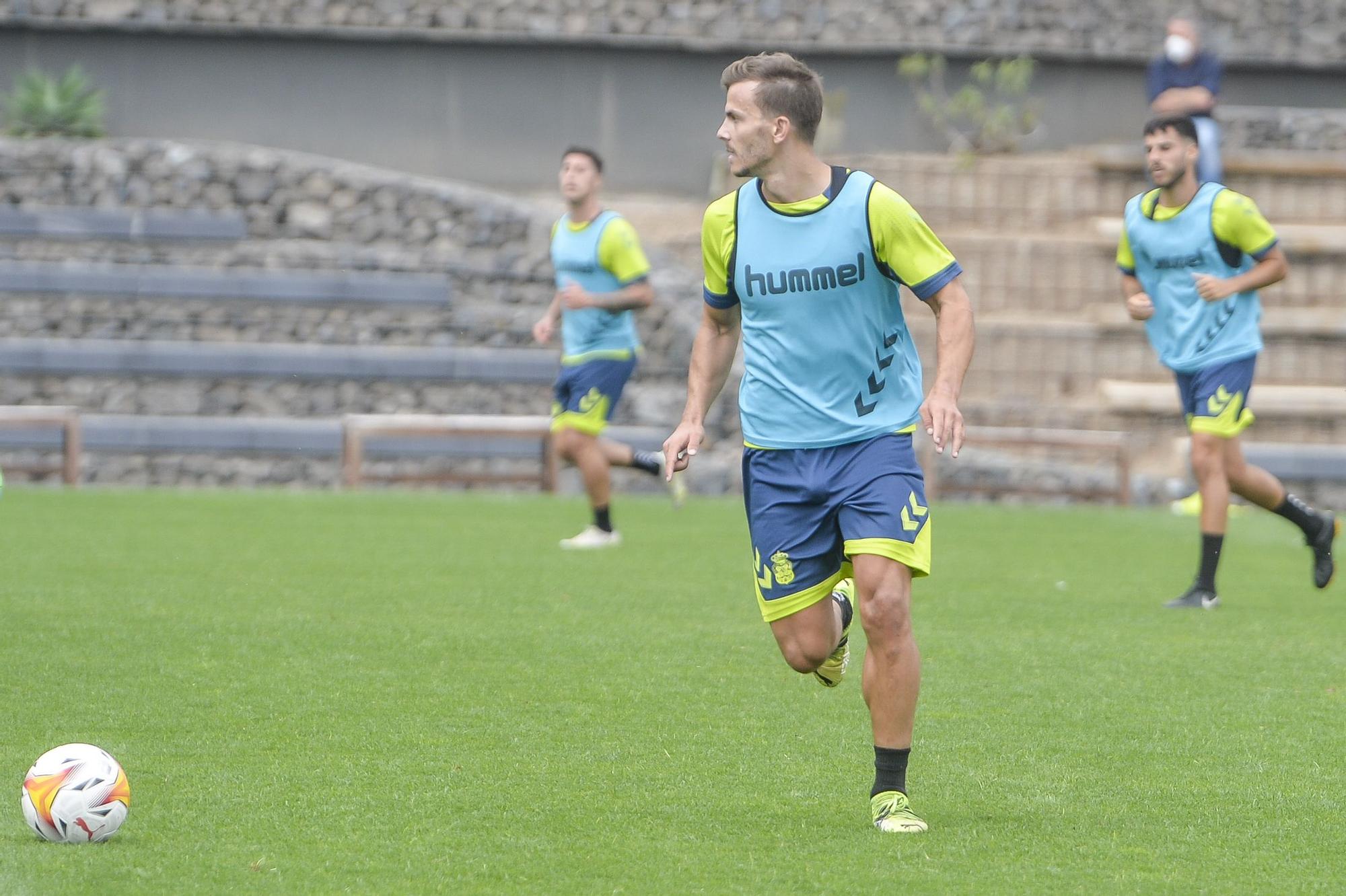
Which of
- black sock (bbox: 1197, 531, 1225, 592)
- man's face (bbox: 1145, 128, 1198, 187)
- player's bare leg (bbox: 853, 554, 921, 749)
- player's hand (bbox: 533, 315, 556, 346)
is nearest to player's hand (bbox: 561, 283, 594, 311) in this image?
player's hand (bbox: 533, 315, 556, 346)

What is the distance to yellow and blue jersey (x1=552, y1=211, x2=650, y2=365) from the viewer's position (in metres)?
12.0

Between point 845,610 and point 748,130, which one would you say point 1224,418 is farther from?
point 748,130

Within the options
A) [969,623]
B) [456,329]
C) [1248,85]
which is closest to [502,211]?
[456,329]

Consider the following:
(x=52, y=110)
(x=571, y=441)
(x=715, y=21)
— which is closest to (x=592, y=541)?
(x=571, y=441)

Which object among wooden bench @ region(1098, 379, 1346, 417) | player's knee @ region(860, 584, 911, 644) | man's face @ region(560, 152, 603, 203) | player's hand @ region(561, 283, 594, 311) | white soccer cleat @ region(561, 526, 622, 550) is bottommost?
white soccer cleat @ region(561, 526, 622, 550)

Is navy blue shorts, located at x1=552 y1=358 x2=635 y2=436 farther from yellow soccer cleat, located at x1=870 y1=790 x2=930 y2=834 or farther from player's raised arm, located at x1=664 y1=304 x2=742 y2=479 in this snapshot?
yellow soccer cleat, located at x1=870 y1=790 x2=930 y2=834

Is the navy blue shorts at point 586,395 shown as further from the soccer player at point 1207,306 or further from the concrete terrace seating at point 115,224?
the concrete terrace seating at point 115,224

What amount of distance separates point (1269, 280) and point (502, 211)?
1287cm

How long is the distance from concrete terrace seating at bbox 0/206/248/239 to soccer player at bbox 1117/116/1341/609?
1310 centimetres

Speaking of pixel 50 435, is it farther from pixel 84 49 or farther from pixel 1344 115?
pixel 1344 115

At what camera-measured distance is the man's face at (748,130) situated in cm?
530

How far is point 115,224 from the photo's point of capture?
20.0 metres

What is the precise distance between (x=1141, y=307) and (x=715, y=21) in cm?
1447

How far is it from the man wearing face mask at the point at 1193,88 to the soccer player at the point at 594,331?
8.42 metres
